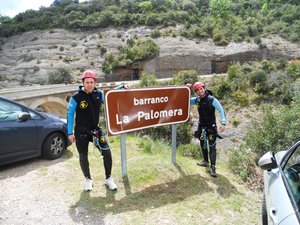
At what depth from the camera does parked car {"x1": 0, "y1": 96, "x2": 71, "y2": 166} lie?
210 inches

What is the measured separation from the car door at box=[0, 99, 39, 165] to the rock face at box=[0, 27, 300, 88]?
131 feet

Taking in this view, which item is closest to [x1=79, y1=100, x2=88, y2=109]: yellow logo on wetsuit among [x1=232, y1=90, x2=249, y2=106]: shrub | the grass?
the grass

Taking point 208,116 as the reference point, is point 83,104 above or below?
above

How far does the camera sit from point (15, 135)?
539 centimetres

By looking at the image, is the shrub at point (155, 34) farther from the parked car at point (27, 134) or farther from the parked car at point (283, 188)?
the parked car at point (283, 188)

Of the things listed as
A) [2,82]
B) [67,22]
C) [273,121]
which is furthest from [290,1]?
[273,121]

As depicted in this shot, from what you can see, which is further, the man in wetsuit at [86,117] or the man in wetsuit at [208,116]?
the man in wetsuit at [208,116]

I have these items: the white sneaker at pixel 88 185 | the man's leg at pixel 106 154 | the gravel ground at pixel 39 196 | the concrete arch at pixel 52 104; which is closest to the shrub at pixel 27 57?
the concrete arch at pixel 52 104

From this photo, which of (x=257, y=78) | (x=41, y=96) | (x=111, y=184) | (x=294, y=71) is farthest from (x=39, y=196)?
(x=294, y=71)

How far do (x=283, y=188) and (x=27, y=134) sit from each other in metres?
4.57

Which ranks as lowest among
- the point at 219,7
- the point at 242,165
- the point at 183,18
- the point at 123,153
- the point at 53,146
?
the point at 242,165

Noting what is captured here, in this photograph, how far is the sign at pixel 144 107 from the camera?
178 inches

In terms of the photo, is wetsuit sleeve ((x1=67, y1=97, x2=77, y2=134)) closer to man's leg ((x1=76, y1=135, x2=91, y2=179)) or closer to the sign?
man's leg ((x1=76, y1=135, x2=91, y2=179))

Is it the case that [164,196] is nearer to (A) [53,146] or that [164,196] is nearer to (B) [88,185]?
(B) [88,185]
